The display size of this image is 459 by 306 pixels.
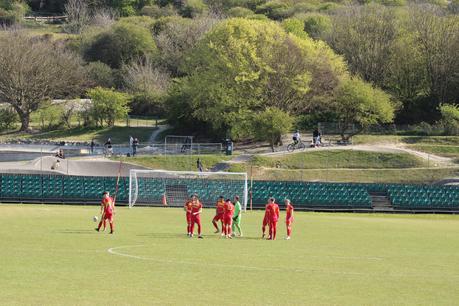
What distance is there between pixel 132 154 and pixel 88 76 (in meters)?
47.3

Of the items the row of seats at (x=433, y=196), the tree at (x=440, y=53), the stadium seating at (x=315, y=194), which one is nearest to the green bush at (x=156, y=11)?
the tree at (x=440, y=53)

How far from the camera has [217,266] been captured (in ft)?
88.4

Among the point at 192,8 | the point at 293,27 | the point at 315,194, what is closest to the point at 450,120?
the point at 315,194

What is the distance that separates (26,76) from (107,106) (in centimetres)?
1141

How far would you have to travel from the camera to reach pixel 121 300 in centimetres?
1998

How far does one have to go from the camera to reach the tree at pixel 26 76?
10631cm

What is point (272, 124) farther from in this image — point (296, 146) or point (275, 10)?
point (275, 10)

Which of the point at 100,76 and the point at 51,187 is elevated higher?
the point at 100,76

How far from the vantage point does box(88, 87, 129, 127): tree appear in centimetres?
10331

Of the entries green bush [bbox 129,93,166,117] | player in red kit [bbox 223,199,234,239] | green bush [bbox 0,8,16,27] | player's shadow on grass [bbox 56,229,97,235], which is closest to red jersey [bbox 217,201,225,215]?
player in red kit [bbox 223,199,234,239]

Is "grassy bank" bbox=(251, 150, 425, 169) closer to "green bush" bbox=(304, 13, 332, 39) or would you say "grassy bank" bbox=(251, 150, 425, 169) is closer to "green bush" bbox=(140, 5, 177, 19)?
"green bush" bbox=(304, 13, 332, 39)

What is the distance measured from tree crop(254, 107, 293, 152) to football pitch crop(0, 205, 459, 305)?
40152 mm

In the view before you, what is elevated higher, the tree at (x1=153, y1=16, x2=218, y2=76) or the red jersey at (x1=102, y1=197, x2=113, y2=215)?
the tree at (x1=153, y1=16, x2=218, y2=76)

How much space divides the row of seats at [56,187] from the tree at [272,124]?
2466 cm
